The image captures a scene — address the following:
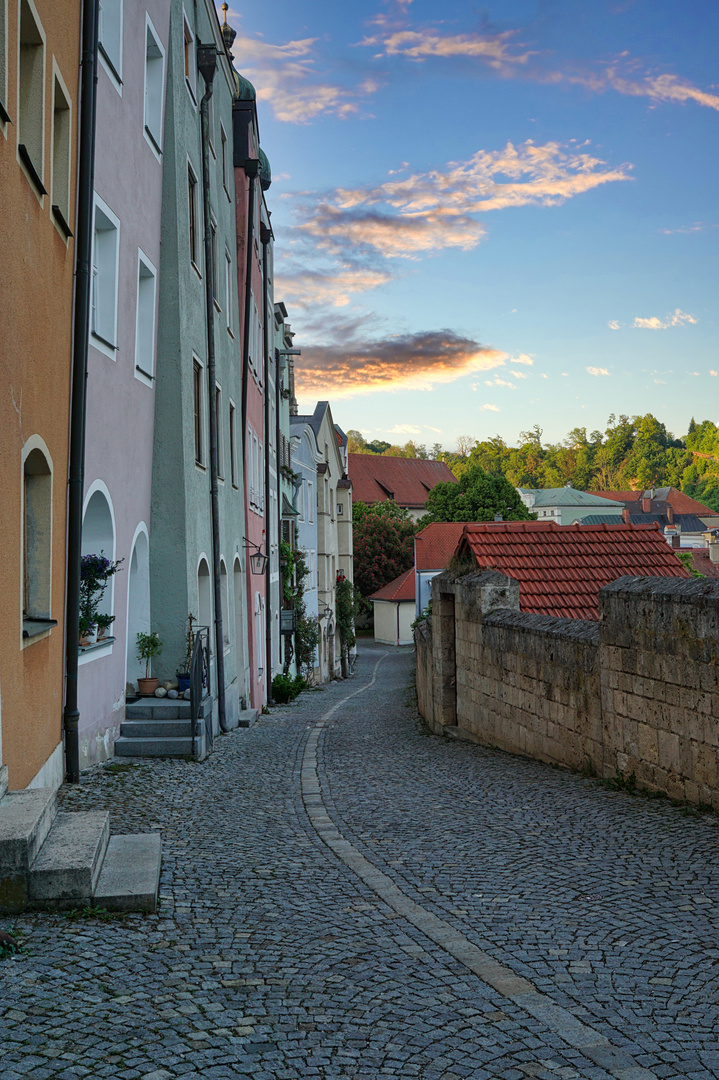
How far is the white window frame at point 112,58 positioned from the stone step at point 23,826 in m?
8.35

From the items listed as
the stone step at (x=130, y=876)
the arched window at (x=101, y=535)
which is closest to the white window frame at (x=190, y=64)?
the arched window at (x=101, y=535)

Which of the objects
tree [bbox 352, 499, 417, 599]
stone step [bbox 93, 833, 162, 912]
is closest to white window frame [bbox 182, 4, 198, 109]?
stone step [bbox 93, 833, 162, 912]

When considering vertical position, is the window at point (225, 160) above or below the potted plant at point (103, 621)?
above

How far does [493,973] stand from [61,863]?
216 cm

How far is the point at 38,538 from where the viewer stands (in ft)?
26.0

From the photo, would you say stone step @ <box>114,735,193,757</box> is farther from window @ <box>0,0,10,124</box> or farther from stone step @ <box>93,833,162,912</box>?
window @ <box>0,0,10,124</box>

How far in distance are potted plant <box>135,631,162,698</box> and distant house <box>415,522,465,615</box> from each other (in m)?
53.2

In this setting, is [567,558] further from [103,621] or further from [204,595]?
[103,621]

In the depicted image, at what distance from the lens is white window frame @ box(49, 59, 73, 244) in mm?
7895

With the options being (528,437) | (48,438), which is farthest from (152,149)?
(528,437)

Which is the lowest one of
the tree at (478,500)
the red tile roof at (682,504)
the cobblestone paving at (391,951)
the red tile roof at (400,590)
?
the cobblestone paving at (391,951)

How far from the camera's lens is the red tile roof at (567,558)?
13383 mm

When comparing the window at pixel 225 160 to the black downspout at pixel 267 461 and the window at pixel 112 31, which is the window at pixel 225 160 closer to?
the black downspout at pixel 267 461

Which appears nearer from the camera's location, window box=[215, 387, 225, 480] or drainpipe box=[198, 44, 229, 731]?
drainpipe box=[198, 44, 229, 731]
